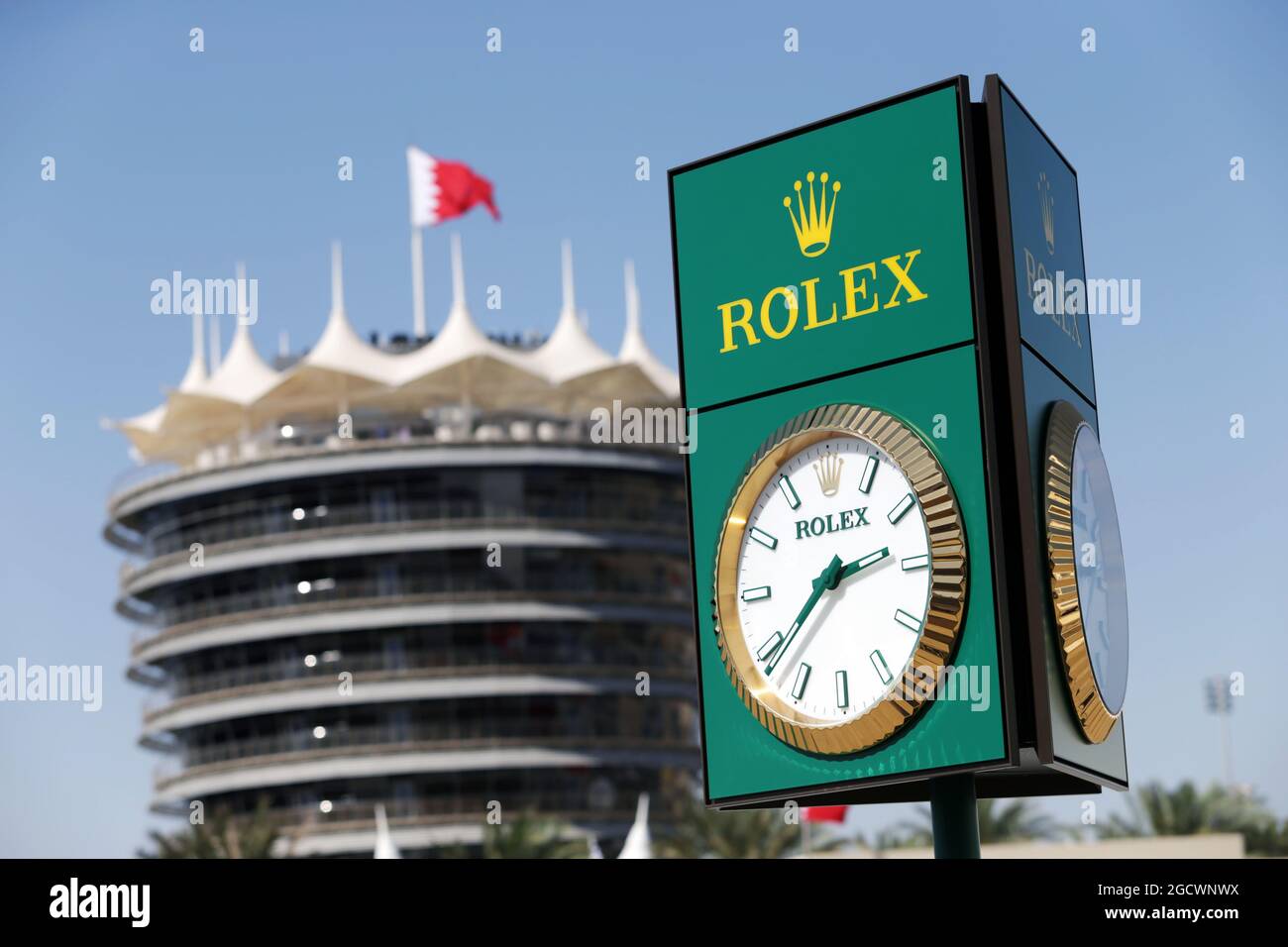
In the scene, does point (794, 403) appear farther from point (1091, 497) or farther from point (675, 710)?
point (675, 710)

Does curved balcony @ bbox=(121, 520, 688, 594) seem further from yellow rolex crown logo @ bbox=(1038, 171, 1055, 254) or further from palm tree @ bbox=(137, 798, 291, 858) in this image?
yellow rolex crown logo @ bbox=(1038, 171, 1055, 254)

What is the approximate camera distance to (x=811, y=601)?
10977 millimetres

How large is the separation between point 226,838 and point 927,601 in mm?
81048

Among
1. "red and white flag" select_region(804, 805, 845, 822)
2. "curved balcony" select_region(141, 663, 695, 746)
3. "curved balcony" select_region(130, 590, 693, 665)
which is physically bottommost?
"red and white flag" select_region(804, 805, 845, 822)

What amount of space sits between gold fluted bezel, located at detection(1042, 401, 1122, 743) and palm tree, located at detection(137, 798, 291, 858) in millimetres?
70198

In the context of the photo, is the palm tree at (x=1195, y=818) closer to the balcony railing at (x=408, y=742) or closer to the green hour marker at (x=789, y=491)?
the balcony railing at (x=408, y=742)

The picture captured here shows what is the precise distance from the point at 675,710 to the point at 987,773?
295ft

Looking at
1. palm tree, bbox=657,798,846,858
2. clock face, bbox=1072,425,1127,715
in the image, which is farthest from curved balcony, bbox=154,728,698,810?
clock face, bbox=1072,425,1127,715

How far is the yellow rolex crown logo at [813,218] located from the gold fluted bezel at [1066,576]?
1719 millimetres

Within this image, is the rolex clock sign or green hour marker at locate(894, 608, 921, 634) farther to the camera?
green hour marker at locate(894, 608, 921, 634)

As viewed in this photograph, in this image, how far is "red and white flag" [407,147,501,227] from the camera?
94500 mm

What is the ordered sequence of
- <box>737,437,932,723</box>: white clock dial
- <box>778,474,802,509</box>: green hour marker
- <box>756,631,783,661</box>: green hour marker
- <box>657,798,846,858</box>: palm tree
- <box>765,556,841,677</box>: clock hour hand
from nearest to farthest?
1. <box>737,437,932,723</box>: white clock dial
2. <box>765,556,841,677</box>: clock hour hand
3. <box>756,631,783,661</box>: green hour marker
4. <box>778,474,802,509</box>: green hour marker
5. <box>657,798,846,858</box>: palm tree

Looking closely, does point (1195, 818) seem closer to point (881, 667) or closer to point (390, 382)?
point (390, 382)

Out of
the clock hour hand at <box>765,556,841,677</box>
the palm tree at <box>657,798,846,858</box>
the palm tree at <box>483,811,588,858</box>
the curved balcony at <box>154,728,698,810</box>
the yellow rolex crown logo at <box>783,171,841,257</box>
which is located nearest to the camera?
the clock hour hand at <box>765,556,841,677</box>
